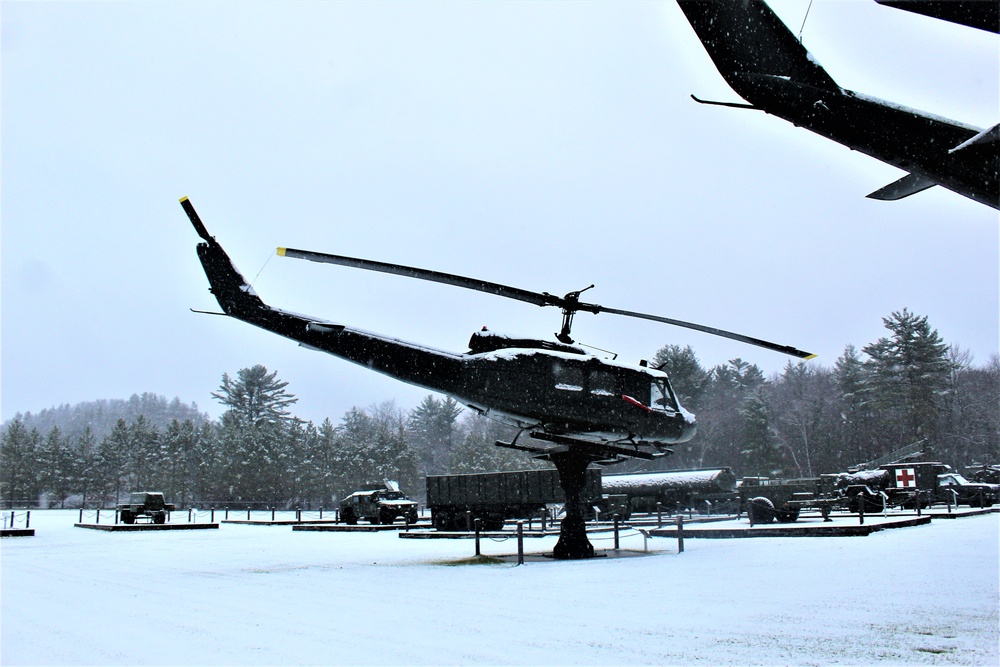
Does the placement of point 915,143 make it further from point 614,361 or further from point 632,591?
point 614,361

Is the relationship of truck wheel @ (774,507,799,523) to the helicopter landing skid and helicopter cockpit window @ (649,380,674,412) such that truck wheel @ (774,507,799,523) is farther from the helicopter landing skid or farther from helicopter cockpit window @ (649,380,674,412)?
helicopter cockpit window @ (649,380,674,412)

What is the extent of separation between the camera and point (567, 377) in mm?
14289

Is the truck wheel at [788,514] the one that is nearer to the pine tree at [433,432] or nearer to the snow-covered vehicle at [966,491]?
the snow-covered vehicle at [966,491]

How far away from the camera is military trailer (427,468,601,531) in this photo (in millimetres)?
25688

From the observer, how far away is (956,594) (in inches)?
349

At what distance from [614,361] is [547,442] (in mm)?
2382

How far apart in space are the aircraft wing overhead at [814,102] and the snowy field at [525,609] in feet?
14.2

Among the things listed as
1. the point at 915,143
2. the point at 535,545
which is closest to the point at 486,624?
the point at 915,143

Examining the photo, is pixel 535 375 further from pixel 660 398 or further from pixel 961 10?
pixel 961 10

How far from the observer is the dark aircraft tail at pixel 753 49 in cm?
731

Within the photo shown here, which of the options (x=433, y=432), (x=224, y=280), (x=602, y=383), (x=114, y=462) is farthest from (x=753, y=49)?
(x=433, y=432)

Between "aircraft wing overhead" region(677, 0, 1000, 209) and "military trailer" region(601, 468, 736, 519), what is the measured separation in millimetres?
27345

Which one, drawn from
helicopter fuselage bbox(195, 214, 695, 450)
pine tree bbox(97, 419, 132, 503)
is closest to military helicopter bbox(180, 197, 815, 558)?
helicopter fuselage bbox(195, 214, 695, 450)

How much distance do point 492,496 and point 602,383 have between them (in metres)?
13.3
